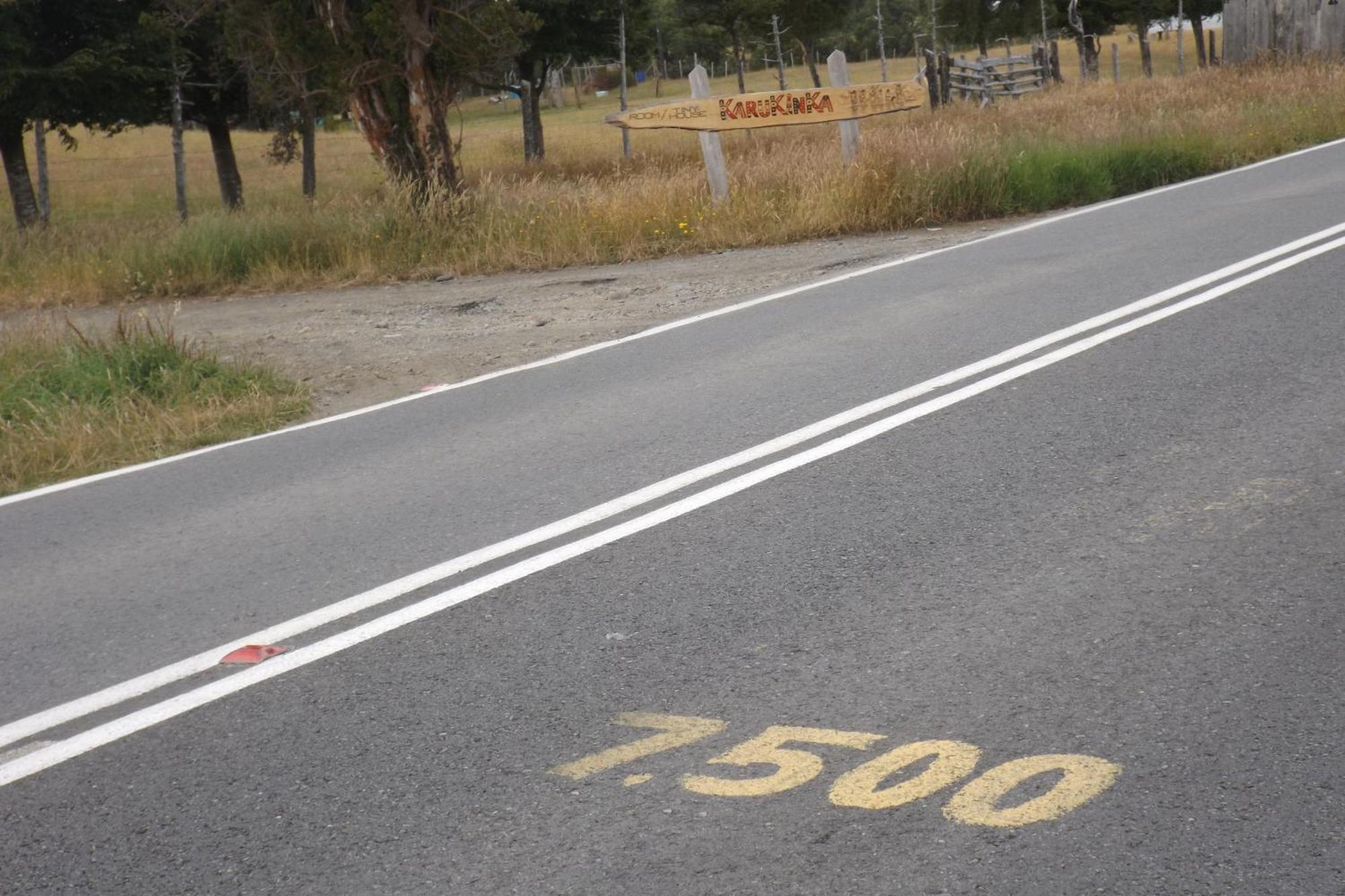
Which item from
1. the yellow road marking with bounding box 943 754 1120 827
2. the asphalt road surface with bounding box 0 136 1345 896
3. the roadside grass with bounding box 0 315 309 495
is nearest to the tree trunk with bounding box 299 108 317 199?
the roadside grass with bounding box 0 315 309 495

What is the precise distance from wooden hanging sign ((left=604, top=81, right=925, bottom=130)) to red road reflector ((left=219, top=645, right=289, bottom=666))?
10533 mm

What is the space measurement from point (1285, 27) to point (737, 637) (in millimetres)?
26576

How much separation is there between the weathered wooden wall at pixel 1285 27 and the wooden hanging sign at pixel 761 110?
1466cm

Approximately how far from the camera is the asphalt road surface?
312cm

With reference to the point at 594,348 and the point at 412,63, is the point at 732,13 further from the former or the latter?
the point at 594,348

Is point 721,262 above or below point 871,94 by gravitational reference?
below

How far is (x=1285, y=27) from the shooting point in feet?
87.1

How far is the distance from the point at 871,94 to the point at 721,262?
12.2 ft

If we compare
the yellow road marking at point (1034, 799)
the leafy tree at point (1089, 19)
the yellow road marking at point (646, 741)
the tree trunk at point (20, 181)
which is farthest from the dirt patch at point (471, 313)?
the leafy tree at point (1089, 19)

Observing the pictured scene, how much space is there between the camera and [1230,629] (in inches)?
155

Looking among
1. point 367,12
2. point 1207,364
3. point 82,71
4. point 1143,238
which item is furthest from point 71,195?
point 1207,364

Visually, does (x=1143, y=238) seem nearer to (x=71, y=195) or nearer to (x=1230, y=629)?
(x=1230, y=629)

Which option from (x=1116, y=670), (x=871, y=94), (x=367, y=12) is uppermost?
(x=367, y=12)

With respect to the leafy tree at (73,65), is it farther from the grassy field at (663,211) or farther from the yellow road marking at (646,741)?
the yellow road marking at (646,741)
